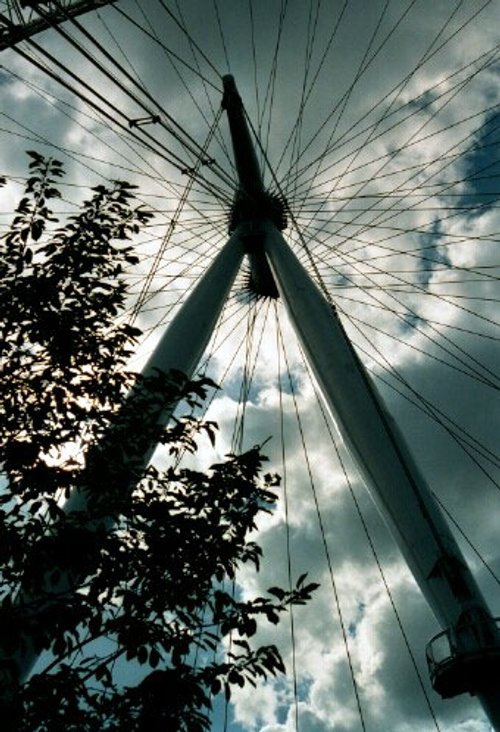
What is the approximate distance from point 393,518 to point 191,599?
4546mm

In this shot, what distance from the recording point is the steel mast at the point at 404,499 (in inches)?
292

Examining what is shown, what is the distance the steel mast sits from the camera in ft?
24.4

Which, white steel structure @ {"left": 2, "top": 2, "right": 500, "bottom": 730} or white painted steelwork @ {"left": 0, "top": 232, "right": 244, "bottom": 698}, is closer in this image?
white steel structure @ {"left": 2, "top": 2, "right": 500, "bottom": 730}

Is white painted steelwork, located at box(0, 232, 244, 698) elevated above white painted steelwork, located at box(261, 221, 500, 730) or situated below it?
above

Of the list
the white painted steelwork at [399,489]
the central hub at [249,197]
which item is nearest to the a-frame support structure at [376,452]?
the white painted steelwork at [399,489]

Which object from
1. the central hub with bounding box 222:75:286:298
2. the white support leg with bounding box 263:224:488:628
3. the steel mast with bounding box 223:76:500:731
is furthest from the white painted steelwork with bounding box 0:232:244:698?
the central hub with bounding box 222:75:286:298

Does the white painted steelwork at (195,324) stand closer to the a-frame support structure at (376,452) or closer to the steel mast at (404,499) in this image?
the a-frame support structure at (376,452)

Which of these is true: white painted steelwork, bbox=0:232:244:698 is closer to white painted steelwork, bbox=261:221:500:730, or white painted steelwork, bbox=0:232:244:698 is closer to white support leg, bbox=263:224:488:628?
white support leg, bbox=263:224:488:628

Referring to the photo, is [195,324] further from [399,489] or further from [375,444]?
[399,489]

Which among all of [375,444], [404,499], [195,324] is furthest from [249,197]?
[404,499]

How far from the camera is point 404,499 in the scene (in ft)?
29.2

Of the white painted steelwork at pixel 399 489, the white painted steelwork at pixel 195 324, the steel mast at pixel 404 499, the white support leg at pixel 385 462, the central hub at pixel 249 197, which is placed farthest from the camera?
the central hub at pixel 249 197

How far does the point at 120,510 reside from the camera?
17.8 ft

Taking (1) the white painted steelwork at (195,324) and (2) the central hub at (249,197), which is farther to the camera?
(2) the central hub at (249,197)
